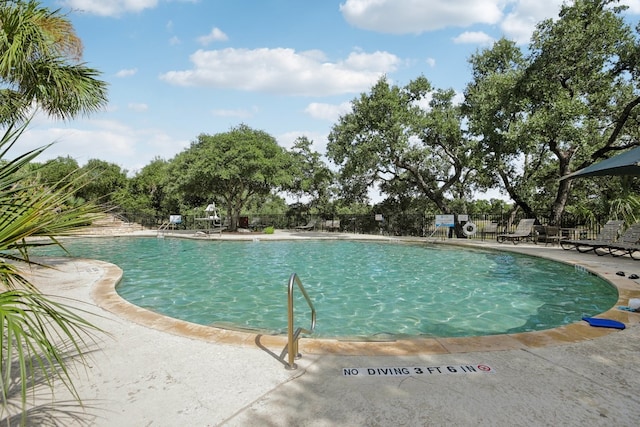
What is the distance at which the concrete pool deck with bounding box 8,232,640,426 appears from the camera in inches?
84.4

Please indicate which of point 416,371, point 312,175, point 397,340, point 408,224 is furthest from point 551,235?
point 312,175

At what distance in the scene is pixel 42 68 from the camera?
21.4 feet

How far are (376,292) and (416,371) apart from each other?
4.26 m

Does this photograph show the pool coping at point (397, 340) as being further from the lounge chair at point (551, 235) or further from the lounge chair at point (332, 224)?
the lounge chair at point (332, 224)

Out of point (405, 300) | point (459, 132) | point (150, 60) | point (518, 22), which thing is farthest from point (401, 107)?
point (405, 300)

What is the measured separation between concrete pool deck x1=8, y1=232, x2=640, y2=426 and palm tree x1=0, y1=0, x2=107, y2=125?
4678mm

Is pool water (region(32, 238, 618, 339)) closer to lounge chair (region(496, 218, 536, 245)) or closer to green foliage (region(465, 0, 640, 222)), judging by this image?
lounge chair (region(496, 218, 536, 245))

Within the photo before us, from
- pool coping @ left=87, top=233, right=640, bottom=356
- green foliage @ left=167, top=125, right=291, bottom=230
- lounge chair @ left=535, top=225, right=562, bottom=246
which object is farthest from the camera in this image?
green foliage @ left=167, top=125, right=291, bottom=230

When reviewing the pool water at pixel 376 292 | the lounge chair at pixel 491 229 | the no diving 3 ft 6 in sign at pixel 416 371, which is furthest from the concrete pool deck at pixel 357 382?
the lounge chair at pixel 491 229

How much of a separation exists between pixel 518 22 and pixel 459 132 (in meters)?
4.94

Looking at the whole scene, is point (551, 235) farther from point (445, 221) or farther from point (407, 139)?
point (407, 139)

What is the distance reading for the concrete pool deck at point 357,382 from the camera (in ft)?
7.04

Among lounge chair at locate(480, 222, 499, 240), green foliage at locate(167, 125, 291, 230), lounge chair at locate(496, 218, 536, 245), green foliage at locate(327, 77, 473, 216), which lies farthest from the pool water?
green foliage at locate(167, 125, 291, 230)

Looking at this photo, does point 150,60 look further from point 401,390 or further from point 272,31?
point 401,390
